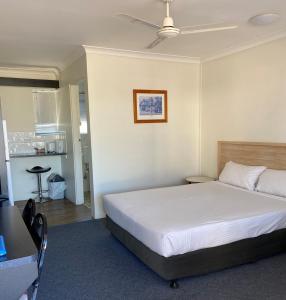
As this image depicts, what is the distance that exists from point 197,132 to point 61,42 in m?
2.71

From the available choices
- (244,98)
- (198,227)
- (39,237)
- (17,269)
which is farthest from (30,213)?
(244,98)

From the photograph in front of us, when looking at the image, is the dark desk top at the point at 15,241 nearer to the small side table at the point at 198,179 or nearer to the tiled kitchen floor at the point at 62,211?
the tiled kitchen floor at the point at 62,211

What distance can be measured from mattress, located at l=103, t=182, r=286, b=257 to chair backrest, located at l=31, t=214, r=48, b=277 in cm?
97

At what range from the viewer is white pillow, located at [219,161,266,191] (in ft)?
11.8

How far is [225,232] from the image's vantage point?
98.2 inches

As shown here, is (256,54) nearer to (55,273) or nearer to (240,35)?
(240,35)

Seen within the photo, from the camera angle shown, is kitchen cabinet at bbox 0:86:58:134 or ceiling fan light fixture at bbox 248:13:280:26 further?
kitchen cabinet at bbox 0:86:58:134

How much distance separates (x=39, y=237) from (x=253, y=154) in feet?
10.1

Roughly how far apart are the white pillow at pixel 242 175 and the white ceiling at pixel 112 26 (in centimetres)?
172

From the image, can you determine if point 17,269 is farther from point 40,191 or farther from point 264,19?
point 40,191

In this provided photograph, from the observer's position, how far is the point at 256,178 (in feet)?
11.8

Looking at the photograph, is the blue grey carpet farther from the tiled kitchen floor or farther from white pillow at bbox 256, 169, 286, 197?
the tiled kitchen floor

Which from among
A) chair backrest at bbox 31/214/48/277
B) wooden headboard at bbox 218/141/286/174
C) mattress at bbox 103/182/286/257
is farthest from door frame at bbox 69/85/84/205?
chair backrest at bbox 31/214/48/277

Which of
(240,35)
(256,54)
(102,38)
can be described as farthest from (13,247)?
(256,54)
